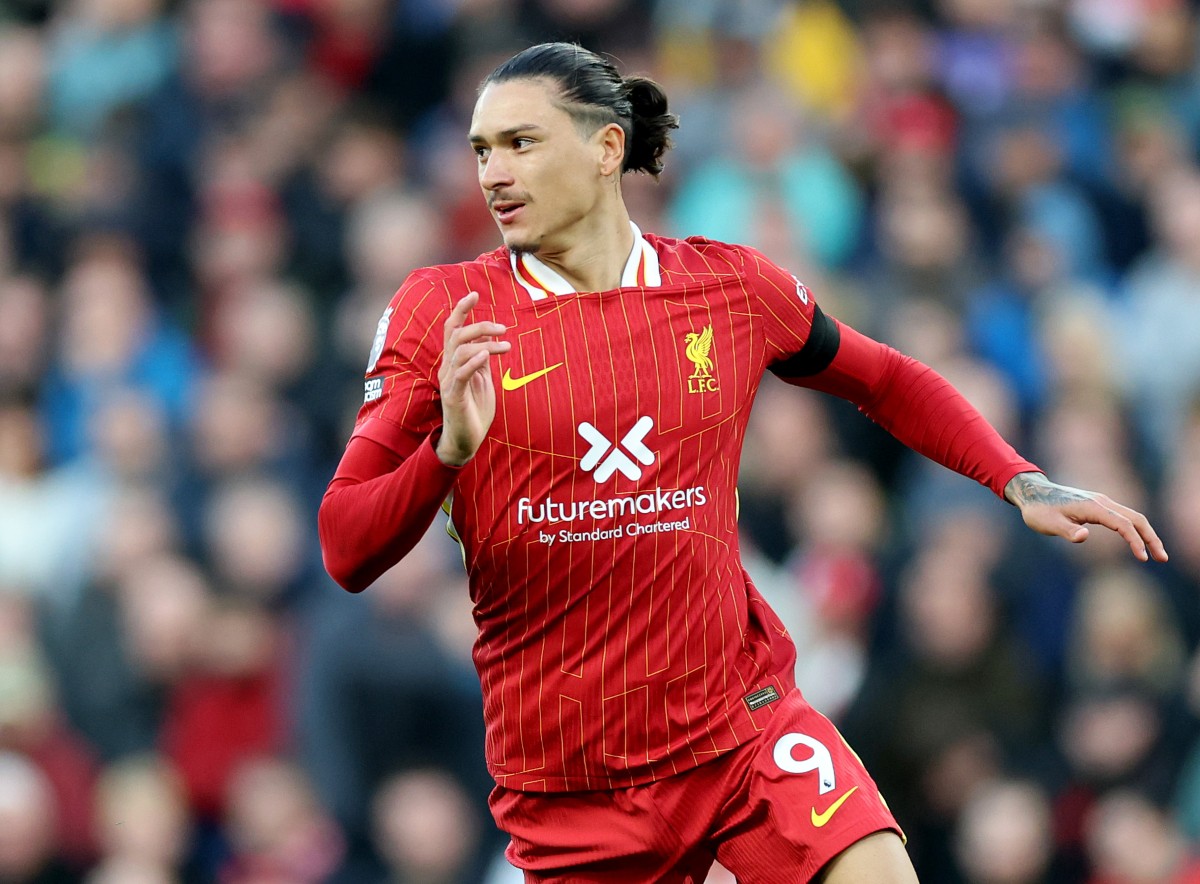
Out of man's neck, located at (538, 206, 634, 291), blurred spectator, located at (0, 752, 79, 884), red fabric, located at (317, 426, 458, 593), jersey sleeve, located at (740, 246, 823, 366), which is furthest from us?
blurred spectator, located at (0, 752, 79, 884)

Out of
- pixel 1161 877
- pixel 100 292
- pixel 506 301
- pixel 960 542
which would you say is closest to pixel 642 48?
pixel 100 292

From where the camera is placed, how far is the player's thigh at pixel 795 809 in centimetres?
438

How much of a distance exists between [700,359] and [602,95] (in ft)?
2.21

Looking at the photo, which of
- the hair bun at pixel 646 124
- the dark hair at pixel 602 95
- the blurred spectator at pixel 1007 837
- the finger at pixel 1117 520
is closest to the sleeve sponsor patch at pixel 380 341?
the dark hair at pixel 602 95

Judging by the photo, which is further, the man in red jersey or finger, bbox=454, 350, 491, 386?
the man in red jersey

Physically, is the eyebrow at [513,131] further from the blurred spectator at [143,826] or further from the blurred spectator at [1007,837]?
the blurred spectator at [143,826]

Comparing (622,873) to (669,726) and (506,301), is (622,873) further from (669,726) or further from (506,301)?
(506,301)

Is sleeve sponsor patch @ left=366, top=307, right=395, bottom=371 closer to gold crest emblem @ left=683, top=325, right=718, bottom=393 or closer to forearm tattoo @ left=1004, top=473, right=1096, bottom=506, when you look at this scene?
gold crest emblem @ left=683, top=325, right=718, bottom=393

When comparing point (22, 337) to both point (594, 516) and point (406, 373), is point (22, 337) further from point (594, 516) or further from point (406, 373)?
point (594, 516)

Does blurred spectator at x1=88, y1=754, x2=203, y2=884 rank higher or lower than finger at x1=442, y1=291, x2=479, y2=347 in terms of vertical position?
lower

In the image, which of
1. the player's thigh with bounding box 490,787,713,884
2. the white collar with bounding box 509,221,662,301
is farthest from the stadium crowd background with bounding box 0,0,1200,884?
the white collar with bounding box 509,221,662,301

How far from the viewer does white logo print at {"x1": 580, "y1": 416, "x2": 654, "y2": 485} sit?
4.45 m

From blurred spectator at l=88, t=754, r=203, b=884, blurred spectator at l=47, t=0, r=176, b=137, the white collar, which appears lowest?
blurred spectator at l=88, t=754, r=203, b=884

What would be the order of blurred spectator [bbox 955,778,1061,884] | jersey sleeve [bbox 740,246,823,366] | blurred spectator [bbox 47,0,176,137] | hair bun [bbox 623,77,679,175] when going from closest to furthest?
→ jersey sleeve [bbox 740,246,823,366], hair bun [bbox 623,77,679,175], blurred spectator [bbox 955,778,1061,884], blurred spectator [bbox 47,0,176,137]
